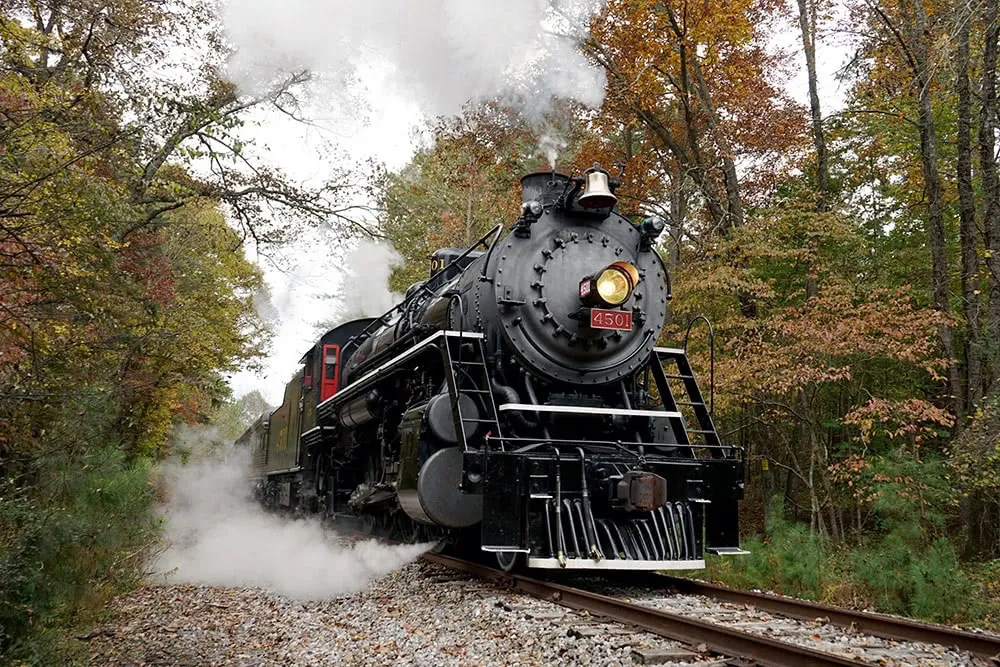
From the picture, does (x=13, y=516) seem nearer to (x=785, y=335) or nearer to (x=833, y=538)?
(x=785, y=335)

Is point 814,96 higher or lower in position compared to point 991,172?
higher

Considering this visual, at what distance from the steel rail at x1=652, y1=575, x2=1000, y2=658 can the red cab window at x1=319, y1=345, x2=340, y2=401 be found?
6650 mm

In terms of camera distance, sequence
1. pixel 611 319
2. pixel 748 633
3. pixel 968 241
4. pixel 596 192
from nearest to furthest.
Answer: pixel 748 633
pixel 611 319
pixel 596 192
pixel 968 241

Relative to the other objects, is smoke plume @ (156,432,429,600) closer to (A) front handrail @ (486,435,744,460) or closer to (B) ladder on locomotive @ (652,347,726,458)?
(A) front handrail @ (486,435,744,460)

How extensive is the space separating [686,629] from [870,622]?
124 centimetres

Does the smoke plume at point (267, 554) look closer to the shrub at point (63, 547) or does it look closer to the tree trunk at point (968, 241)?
the shrub at point (63, 547)

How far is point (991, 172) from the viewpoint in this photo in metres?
10.4

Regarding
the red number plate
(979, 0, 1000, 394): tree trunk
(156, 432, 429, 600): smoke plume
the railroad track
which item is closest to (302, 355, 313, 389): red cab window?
(156, 432, 429, 600): smoke plume

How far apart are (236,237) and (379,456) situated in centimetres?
466

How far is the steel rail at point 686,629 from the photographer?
4.30 meters

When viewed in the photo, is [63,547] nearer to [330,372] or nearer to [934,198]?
[330,372]

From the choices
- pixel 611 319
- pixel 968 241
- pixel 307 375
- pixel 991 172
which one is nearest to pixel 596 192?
pixel 611 319

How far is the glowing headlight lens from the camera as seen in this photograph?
24.0ft

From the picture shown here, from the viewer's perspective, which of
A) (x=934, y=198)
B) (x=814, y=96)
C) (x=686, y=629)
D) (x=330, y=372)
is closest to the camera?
(x=686, y=629)
